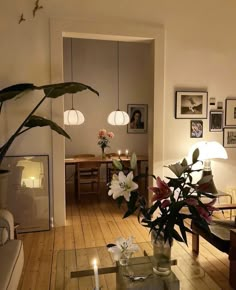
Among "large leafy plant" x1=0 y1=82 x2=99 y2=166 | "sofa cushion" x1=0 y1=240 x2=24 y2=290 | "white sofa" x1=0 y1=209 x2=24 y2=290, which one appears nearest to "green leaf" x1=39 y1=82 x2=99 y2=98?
"large leafy plant" x1=0 y1=82 x2=99 y2=166

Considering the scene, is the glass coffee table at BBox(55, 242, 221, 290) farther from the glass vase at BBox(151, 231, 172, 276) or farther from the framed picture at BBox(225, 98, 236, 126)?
the framed picture at BBox(225, 98, 236, 126)

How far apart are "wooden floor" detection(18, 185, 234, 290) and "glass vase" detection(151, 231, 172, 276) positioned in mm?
152

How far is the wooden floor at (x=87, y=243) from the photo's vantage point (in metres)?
2.42

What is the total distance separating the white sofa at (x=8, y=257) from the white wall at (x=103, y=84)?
163 inches

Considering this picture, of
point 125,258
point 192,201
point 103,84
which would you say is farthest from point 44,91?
point 103,84

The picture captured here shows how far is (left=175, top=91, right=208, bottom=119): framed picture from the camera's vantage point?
4051 mm

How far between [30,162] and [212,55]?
3018mm

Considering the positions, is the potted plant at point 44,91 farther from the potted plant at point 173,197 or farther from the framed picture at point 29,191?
the potted plant at point 173,197

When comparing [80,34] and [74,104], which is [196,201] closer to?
[80,34]

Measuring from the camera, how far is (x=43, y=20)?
139 inches

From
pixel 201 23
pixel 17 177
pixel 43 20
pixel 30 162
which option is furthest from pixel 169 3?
pixel 17 177

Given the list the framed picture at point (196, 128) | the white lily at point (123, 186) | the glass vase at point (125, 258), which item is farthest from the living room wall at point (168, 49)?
the white lily at point (123, 186)

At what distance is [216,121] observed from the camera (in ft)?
13.8

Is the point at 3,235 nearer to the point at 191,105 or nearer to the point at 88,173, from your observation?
the point at 191,105
